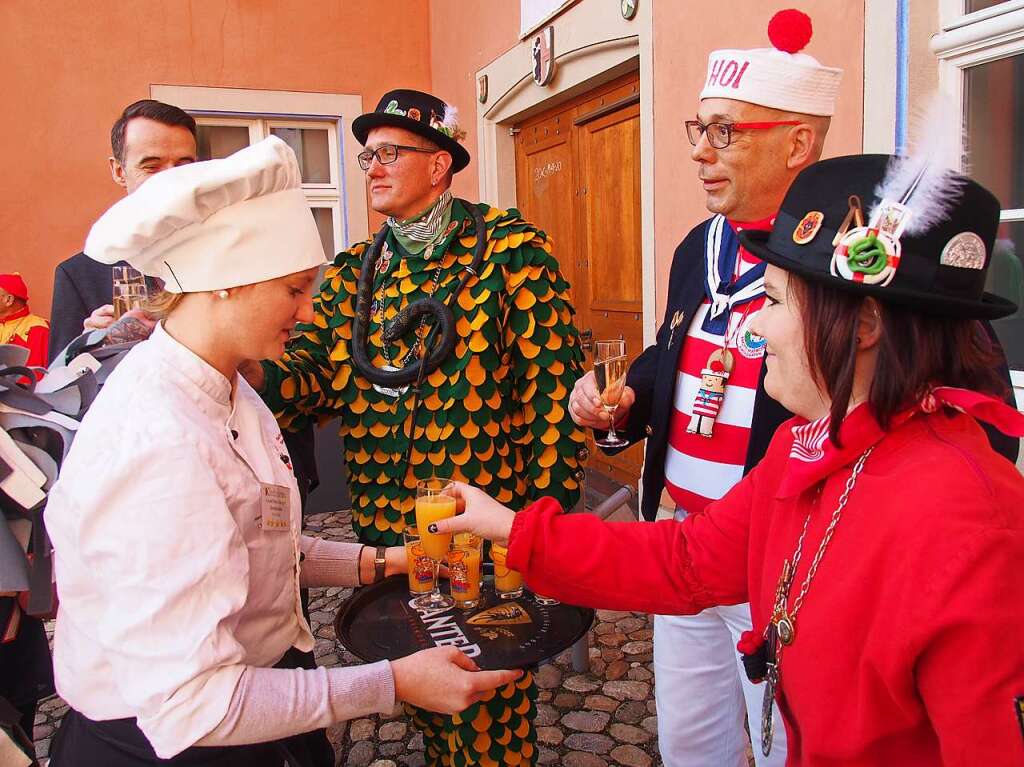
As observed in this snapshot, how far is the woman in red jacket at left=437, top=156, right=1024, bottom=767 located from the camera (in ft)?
3.12

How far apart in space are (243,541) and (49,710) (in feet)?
9.48

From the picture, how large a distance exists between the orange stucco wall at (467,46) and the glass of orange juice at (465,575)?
577 cm

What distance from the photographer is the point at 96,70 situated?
788 cm

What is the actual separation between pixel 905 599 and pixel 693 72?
3.98 metres

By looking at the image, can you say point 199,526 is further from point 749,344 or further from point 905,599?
point 749,344

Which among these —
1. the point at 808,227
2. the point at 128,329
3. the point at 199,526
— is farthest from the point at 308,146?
the point at 808,227

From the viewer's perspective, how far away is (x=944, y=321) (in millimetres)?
1111

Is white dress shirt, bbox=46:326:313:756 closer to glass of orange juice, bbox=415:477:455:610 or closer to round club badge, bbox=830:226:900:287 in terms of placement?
glass of orange juice, bbox=415:477:455:610

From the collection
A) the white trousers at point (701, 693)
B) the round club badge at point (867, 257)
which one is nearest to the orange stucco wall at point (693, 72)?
the white trousers at point (701, 693)

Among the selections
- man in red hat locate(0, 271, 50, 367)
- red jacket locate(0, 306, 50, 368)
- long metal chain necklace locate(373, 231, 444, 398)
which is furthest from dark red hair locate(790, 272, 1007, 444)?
man in red hat locate(0, 271, 50, 367)

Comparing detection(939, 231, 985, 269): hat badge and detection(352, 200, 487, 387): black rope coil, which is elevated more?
detection(939, 231, 985, 269): hat badge

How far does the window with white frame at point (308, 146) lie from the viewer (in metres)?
8.58

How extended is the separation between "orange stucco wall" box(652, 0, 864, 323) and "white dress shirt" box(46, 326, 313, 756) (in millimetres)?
2976

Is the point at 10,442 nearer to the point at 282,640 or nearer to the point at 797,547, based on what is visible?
the point at 282,640
